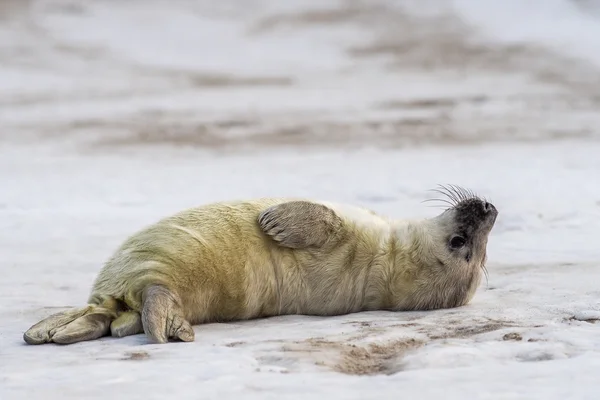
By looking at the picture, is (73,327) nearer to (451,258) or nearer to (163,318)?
(163,318)

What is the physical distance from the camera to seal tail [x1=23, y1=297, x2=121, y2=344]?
425cm

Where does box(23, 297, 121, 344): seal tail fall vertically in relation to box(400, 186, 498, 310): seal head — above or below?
below

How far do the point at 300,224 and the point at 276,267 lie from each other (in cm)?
22

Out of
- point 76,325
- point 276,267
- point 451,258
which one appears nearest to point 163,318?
point 76,325

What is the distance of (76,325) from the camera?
14.1ft

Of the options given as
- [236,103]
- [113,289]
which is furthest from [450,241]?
[236,103]

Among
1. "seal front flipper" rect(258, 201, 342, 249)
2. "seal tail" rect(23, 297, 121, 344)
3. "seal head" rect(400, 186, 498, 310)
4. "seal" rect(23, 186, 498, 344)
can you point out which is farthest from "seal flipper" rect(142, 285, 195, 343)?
"seal head" rect(400, 186, 498, 310)

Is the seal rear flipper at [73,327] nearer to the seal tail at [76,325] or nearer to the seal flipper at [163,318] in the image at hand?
the seal tail at [76,325]

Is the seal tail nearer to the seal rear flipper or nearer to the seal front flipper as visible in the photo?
the seal rear flipper

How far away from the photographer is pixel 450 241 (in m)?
5.05

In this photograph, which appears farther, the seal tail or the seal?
the seal

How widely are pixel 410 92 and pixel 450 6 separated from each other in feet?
9.33

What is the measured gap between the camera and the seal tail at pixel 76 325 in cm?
425

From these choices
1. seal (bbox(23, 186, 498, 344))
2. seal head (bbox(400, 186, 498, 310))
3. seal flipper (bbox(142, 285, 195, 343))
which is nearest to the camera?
seal flipper (bbox(142, 285, 195, 343))
